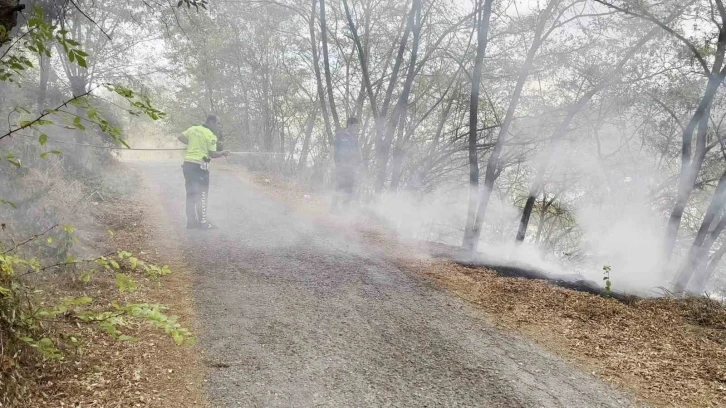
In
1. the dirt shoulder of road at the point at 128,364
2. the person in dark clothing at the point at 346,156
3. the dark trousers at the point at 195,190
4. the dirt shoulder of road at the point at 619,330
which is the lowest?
the dirt shoulder of road at the point at 128,364

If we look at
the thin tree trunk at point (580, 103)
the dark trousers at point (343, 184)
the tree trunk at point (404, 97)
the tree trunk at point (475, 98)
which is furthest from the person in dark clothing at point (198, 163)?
the thin tree trunk at point (580, 103)

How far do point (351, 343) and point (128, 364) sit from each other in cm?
189

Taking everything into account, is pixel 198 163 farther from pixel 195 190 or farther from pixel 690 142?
pixel 690 142

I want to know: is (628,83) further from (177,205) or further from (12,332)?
(12,332)

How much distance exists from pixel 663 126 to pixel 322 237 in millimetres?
10494

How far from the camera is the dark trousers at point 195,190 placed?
26.6 ft

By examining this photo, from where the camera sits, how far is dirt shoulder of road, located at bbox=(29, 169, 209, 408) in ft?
9.85

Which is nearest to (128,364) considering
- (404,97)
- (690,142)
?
(404,97)

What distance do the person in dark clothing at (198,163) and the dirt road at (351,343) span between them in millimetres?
1439

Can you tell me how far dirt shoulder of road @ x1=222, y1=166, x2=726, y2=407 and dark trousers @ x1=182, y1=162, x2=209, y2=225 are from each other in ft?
12.9

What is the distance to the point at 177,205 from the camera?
11.0m

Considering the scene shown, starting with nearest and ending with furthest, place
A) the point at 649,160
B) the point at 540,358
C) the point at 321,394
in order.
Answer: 1. the point at 321,394
2. the point at 540,358
3. the point at 649,160

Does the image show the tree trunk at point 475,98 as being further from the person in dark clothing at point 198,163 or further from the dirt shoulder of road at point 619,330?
the person in dark clothing at point 198,163

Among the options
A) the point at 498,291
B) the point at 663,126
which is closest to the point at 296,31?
the point at 663,126
